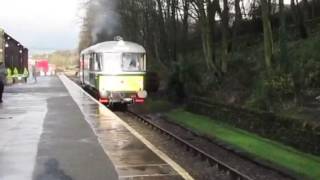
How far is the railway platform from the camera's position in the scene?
1196 centimetres

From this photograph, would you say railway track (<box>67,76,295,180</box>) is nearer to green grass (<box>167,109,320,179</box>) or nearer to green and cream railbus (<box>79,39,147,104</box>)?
green grass (<box>167,109,320,179</box>)

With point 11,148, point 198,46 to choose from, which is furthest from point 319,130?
point 198,46

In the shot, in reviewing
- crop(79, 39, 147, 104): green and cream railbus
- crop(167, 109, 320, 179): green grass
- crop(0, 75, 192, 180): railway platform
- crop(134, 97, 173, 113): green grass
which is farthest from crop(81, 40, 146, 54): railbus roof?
crop(0, 75, 192, 180): railway platform

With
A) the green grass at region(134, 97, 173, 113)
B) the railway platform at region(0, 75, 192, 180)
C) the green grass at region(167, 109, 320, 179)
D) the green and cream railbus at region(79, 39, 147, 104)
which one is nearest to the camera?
the railway platform at region(0, 75, 192, 180)

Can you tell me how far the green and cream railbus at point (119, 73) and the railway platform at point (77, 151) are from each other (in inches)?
384

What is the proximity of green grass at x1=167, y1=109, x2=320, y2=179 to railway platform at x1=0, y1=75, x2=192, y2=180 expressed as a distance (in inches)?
135

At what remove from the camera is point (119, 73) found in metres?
33.4

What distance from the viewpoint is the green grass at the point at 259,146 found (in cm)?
1623

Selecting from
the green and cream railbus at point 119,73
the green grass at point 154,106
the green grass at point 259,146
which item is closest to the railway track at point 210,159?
the green grass at point 259,146

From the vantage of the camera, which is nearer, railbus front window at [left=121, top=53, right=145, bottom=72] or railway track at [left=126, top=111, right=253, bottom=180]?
railway track at [left=126, top=111, right=253, bottom=180]

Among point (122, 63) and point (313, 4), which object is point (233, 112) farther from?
point (313, 4)

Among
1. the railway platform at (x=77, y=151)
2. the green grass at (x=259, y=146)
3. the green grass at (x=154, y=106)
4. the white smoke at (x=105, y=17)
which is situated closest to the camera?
the railway platform at (x=77, y=151)

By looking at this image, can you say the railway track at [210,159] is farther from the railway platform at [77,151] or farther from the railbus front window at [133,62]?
the railbus front window at [133,62]

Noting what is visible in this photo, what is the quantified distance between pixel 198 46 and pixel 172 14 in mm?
6679
